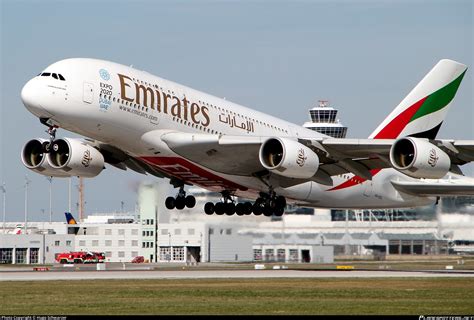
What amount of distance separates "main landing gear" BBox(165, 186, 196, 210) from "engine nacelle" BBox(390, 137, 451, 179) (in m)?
12.7

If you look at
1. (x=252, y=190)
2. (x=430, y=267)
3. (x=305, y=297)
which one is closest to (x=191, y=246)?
(x=430, y=267)

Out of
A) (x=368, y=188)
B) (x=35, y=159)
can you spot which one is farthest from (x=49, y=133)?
(x=368, y=188)

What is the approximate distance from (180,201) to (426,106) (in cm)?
1559

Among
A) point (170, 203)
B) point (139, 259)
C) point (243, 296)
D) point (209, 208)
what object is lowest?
point (243, 296)

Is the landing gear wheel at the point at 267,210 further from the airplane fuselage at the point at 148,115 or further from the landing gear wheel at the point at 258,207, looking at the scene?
the airplane fuselage at the point at 148,115

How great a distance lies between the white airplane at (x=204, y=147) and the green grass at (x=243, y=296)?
225 inches

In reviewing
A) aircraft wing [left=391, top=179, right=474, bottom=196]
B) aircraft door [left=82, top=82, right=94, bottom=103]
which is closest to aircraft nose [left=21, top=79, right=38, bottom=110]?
aircraft door [left=82, top=82, right=94, bottom=103]

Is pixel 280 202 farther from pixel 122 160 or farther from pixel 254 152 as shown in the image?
pixel 122 160

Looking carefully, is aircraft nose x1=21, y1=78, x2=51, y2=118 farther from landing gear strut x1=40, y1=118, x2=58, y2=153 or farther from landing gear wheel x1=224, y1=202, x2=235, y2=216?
landing gear wheel x1=224, y1=202, x2=235, y2=216

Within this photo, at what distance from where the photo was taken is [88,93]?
1665 inches

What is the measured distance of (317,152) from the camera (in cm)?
4812

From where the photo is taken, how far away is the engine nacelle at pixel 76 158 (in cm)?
4900

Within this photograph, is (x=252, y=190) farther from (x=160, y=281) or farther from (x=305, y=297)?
(x=305, y=297)

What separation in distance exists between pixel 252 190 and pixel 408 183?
10.8m
